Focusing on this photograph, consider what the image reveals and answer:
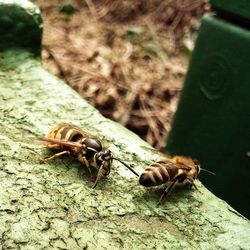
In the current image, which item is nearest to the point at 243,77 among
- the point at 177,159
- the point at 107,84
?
the point at 177,159

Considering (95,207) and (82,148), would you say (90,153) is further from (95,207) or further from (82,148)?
(95,207)

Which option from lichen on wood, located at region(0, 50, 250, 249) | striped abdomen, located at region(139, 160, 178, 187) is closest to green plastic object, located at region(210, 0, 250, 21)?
lichen on wood, located at region(0, 50, 250, 249)

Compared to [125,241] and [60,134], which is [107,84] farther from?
[125,241]

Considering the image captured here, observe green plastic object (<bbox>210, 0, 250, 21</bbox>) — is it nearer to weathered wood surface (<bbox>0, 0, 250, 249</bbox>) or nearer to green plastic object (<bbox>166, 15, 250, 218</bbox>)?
green plastic object (<bbox>166, 15, 250, 218</bbox>)

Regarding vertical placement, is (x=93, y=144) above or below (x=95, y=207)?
above

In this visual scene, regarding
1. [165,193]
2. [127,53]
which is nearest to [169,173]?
[165,193]

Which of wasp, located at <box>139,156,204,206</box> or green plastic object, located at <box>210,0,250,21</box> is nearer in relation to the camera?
wasp, located at <box>139,156,204,206</box>

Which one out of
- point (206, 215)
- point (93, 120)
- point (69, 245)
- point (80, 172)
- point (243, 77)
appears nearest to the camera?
point (69, 245)
